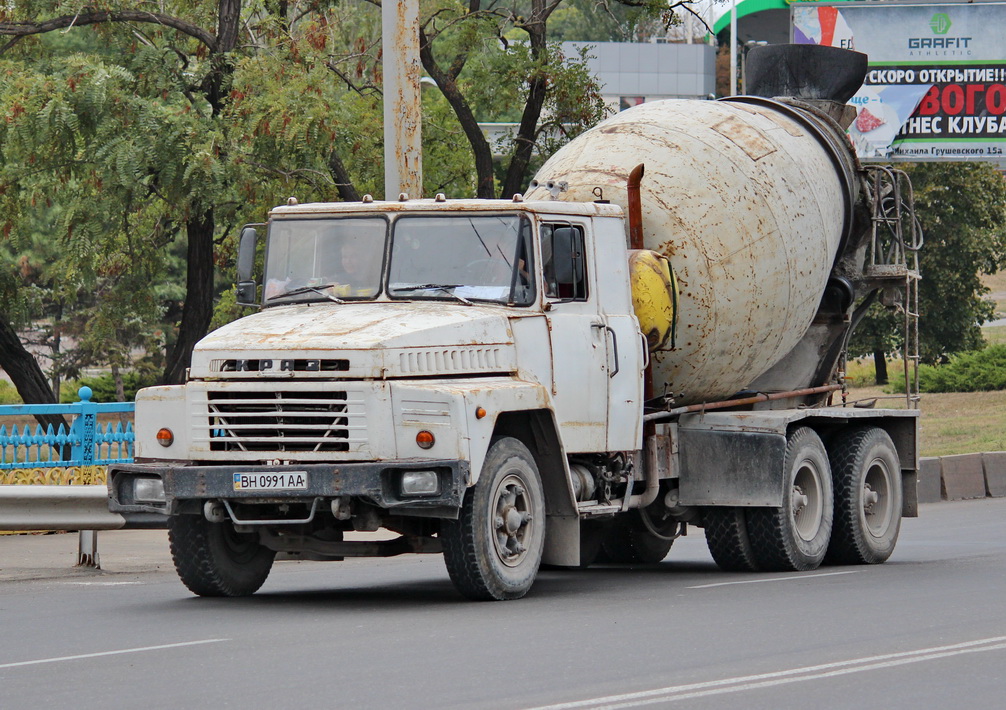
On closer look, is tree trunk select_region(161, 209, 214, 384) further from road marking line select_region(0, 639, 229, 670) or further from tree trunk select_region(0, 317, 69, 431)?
road marking line select_region(0, 639, 229, 670)

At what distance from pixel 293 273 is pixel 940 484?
Result: 13688 millimetres

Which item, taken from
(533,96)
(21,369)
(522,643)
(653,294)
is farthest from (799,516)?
(21,369)

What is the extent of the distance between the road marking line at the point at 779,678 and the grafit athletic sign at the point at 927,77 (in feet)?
71.3

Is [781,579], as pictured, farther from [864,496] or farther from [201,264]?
[201,264]

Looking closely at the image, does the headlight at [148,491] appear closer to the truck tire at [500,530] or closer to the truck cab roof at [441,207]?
the truck tire at [500,530]

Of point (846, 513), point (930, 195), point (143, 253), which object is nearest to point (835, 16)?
point (930, 195)

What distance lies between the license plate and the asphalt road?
78cm

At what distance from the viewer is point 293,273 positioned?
10.9 meters

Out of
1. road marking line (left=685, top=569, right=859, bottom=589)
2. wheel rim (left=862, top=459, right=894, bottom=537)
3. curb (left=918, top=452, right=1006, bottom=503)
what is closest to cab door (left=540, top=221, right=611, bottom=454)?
road marking line (left=685, top=569, right=859, bottom=589)

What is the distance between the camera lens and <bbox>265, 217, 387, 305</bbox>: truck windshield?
10594mm

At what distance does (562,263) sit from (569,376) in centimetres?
77

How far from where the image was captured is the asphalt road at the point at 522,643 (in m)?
6.89

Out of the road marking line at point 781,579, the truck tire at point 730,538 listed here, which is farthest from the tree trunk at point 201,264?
the road marking line at point 781,579

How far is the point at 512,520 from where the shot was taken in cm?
1013
